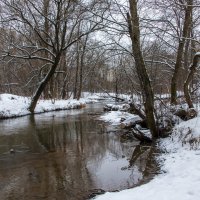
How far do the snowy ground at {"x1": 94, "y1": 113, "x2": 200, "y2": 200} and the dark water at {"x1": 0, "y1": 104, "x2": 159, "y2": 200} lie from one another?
0.55m

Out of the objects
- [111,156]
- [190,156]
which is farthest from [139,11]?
[190,156]

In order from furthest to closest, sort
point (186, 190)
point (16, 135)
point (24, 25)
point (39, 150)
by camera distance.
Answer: point (24, 25)
point (16, 135)
point (39, 150)
point (186, 190)

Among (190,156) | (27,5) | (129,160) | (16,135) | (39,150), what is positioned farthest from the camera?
(27,5)

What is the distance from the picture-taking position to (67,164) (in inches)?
355

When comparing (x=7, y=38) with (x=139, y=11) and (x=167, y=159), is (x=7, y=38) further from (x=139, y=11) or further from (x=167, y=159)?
(x=167, y=159)

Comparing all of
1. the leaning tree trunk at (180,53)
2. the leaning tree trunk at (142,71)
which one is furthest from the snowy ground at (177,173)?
the leaning tree trunk at (180,53)

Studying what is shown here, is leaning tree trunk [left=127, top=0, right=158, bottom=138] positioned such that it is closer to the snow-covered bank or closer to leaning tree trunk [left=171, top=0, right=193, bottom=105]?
leaning tree trunk [left=171, top=0, right=193, bottom=105]

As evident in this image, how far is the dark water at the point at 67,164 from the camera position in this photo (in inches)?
274

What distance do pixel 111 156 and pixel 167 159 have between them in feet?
7.07

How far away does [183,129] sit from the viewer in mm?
9617

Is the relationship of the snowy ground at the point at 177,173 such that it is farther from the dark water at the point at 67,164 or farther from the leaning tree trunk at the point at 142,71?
the leaning tree trunk at the point at 142,71

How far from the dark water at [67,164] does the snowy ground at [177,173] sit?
0.55 m

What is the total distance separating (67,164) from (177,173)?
3351 mm

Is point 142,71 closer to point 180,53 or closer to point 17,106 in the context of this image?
point 180,53
